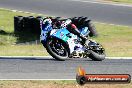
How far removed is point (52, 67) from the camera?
38.2 ft

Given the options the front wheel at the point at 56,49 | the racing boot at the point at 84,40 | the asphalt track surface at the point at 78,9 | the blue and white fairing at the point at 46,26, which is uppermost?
the blue and white fairing at the point at 46,26

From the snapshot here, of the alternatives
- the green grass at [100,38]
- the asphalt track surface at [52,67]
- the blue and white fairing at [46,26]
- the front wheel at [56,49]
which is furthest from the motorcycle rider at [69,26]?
the green grass at [100,38]

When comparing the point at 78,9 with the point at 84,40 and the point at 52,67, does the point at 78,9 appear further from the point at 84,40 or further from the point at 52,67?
the point at 52,67

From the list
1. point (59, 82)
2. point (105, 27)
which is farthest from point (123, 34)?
point (59, 82)

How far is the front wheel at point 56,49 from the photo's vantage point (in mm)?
12469

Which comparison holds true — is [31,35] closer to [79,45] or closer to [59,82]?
[79,45]

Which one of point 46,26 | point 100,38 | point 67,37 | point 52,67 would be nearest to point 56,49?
point 67,37

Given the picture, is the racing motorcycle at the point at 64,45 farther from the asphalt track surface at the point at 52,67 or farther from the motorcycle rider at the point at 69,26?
the asphalt track surface at the point at 52,67

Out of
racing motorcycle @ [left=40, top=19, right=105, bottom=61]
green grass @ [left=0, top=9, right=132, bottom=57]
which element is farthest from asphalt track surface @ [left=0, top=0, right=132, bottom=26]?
racing motorcycle @ [left=40, top=19, right=105, bottom=61]

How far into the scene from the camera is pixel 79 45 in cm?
1272

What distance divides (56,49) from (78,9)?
57.0ft

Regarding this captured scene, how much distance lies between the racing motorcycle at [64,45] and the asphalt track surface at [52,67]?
172 mm

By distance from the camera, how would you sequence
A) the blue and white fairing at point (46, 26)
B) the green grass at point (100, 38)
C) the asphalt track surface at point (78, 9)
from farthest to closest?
the asphalt track surface at point (78, 9)
the green grass at point (100, 38)
the blue and white fairing at point (46, 26)

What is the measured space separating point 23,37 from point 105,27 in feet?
18.0
